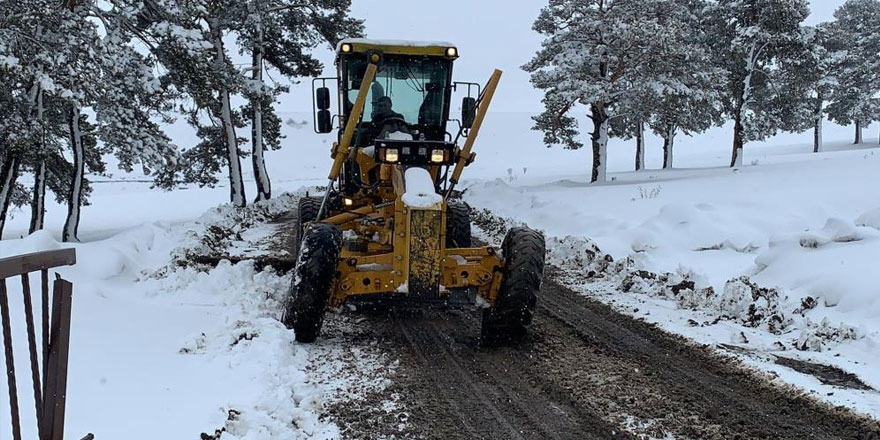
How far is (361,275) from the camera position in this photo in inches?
228

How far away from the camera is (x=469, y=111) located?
7676mm

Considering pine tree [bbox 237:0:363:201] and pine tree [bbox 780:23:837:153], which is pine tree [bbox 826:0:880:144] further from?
pine tree [bbox 237:0:363:201]

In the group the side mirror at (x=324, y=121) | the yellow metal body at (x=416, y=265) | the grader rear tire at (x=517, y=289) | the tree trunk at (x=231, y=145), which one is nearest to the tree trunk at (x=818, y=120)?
the tree trunk at (x=231, y=145)

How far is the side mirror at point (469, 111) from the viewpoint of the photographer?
7.63 metres

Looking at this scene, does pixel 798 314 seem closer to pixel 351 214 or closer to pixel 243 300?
pixel 351 214

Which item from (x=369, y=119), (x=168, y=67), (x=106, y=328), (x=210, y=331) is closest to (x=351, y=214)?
(x=369, y=119)

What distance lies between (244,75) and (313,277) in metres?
15.7

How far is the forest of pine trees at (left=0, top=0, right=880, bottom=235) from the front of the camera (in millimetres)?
11367

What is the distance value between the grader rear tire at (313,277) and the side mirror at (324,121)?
7.10ft

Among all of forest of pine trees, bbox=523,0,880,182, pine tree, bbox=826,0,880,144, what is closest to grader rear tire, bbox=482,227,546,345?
forest of pine trees, bbox=523,0,880,182

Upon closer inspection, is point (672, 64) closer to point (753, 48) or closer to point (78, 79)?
point (753, 48)

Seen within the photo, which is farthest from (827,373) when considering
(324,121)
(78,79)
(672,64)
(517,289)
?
(672,64)

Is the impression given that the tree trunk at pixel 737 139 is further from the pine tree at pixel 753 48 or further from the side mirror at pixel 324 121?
the side mirror at pixel 324 121

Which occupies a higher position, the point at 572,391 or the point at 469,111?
the point at 469,111
